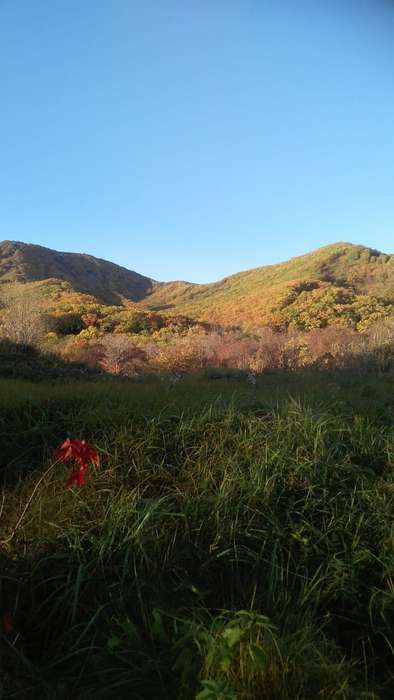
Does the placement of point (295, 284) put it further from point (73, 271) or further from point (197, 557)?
point (73, 271)

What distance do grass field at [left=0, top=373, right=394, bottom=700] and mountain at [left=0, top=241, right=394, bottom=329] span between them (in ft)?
71.0

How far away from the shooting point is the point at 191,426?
437cm

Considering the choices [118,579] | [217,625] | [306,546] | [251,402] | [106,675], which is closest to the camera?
[106,675]

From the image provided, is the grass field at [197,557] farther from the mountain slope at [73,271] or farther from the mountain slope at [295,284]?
the mountain slope at [73,271]

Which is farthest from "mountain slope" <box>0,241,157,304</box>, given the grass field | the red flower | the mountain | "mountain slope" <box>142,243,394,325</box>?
the red flower

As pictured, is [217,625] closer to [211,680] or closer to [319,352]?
[211,680]

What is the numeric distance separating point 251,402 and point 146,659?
356 centimetres

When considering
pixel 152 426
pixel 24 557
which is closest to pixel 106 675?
pixel 24 557

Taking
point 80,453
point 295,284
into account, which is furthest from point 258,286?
point 80,453

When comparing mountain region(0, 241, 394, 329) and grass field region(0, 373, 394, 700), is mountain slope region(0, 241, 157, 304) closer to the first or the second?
mountain region(0, 241, 394, 329)

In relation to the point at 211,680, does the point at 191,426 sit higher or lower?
higher

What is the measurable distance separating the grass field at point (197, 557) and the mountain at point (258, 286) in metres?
21.6

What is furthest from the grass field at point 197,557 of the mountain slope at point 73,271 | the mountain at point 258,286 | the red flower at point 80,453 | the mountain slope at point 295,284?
the mountain slope at point 73,271

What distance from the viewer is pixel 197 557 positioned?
2.89m
